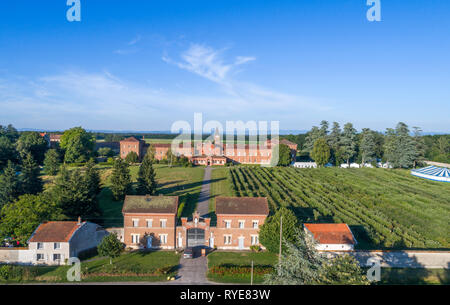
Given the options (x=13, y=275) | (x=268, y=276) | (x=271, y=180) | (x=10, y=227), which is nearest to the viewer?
(x=268, y=276)

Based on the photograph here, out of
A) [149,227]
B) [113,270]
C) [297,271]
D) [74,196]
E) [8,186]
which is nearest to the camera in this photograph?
[297,271]

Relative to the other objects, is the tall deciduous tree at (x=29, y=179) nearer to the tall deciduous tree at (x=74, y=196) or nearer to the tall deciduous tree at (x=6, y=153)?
the tall deciduous tree at (x=74, y=196)

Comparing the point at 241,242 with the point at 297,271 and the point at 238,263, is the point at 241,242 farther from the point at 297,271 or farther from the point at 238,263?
the point at 297,271

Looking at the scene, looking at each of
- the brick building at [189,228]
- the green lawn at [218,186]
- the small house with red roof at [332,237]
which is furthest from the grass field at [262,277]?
the green lawn at [218,186]

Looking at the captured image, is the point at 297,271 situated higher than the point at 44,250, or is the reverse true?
the point at 297,271

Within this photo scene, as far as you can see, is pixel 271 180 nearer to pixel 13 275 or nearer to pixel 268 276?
pixel 268 276

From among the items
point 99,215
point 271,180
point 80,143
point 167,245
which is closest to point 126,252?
point 167,245

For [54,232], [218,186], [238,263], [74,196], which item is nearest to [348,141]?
[218,186]
